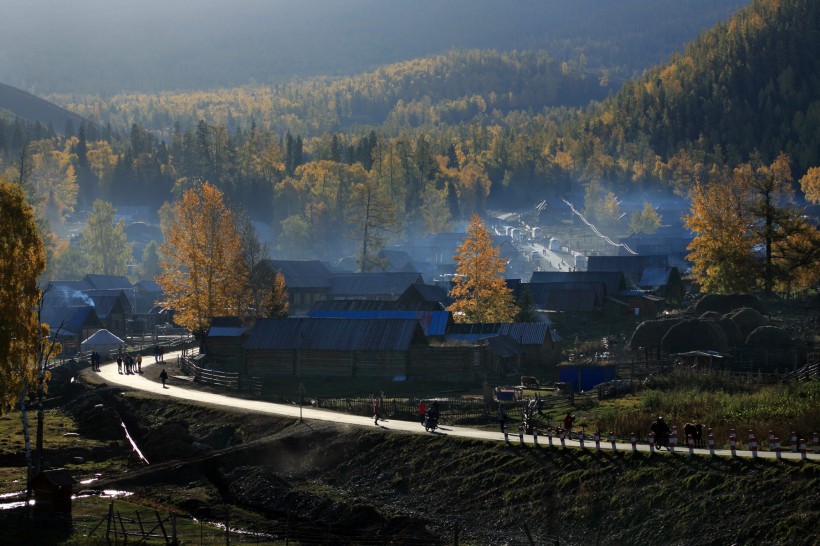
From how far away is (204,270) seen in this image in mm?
83938

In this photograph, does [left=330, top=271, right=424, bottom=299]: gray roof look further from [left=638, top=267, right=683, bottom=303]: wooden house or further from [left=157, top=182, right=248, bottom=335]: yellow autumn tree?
[left=157, top=182, right=248, bottom=335]: yellow autumn tree

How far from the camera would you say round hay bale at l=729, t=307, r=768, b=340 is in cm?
7450

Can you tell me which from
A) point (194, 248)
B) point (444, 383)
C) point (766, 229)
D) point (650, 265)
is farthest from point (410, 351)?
point (650, 265)

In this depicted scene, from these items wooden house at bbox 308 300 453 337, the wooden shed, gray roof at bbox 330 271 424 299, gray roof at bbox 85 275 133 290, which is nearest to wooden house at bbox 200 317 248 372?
wooden house at bbox 308 300 453 337

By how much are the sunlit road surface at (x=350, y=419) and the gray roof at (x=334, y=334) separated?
6.19m

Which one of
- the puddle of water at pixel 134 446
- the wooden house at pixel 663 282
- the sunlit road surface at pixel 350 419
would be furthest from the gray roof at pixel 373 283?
the puddle of water at pixel 134 446

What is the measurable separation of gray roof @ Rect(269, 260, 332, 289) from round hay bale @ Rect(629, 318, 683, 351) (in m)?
48.9

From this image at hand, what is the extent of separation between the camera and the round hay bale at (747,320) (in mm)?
74500

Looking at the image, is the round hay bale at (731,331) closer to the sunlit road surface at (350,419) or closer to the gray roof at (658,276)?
the sunlit road surface at (350,419)

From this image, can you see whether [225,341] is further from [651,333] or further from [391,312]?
[651,333]

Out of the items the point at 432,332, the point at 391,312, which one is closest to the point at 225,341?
the point at 391,312

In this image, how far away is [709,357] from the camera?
65125mm

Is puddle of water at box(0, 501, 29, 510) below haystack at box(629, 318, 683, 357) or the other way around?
below

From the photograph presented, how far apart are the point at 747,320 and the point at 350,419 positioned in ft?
101
